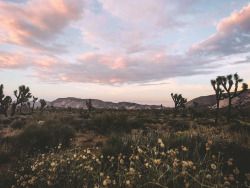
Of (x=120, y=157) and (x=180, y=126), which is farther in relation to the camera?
(x=180, y=126)

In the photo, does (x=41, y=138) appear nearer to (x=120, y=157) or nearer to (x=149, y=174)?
(x=120, y=157)

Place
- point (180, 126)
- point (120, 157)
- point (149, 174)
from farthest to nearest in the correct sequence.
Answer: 1. point (180, 126)
2. point (120, 157)
3. point (149, 174)

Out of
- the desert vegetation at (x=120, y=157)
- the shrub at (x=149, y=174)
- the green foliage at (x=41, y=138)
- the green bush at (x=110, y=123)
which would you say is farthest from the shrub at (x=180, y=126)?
the shrub at (x=149, y=174)

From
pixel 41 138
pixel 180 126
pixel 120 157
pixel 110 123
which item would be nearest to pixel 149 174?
pixel 120 157

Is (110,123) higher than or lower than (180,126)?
higher

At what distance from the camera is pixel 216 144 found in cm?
357

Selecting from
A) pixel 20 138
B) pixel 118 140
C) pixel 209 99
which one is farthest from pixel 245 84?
pixel 209 99

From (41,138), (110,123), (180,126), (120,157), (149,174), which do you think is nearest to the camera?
(149,174)

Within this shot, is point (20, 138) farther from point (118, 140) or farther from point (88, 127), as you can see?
point (118, 140)

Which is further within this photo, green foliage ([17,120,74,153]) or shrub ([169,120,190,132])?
shrub ([169,120,190,132])

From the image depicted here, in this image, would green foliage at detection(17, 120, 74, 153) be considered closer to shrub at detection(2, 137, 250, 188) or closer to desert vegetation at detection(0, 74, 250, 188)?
desert vegetation at detection(0, 74, 250, 188)

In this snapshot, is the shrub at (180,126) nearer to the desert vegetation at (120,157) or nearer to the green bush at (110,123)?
the desert vegetation at (120,157)

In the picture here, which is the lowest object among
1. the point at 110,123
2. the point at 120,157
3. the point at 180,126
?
the point at 180,126

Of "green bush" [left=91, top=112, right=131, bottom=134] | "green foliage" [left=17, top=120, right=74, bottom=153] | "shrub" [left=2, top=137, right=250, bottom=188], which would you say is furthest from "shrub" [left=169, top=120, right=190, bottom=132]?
"shrub" [left=2, top=137, right=250, bottom=188]
